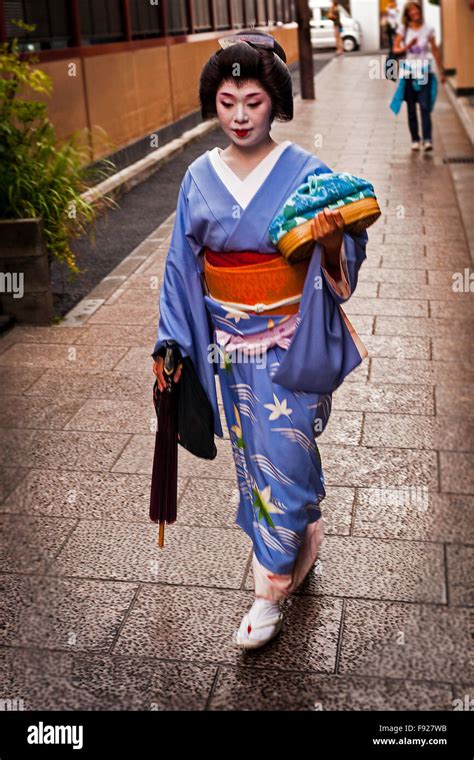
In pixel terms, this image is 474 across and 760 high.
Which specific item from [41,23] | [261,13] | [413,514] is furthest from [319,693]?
[261,13]

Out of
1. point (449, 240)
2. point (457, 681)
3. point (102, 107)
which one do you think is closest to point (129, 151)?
point (102, 107)

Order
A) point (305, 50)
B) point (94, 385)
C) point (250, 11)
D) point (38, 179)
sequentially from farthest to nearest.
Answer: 1. point (250, 11)
2. point (305, 50)
3. point (38, 179)
4. point (94, 385)

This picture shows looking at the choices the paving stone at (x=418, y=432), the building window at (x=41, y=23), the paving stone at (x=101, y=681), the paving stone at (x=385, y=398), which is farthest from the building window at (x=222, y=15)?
the paving stone at (x=101, y=681)

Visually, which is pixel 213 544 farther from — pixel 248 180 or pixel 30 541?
pixel 248 180

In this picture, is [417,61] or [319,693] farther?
[417,61]

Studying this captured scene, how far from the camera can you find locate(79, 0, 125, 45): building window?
13055mm

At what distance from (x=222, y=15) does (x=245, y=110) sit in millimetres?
21374

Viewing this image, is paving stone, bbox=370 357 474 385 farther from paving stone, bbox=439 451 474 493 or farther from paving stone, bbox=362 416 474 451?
paving stone, bbox=439 451 474 493

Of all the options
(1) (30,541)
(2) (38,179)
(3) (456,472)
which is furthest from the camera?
(2) (38,179)

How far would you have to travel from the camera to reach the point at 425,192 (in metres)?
11.8

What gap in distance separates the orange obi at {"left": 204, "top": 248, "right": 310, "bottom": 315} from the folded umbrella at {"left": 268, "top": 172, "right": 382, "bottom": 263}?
0.40ft

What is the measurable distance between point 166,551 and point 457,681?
1407mm

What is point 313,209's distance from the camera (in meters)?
3.24

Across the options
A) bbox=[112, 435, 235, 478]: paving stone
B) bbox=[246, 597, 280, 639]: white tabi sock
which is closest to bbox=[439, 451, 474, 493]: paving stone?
bbox=[112, 435, 235, 478]: paving stone
